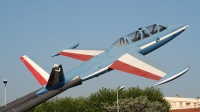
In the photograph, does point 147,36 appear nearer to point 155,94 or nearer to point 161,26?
point 161,26

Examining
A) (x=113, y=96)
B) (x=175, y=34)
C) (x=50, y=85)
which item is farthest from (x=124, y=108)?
(x=50, y=85)

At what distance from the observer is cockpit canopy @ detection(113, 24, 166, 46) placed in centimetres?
3291

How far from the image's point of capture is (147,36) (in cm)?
3369

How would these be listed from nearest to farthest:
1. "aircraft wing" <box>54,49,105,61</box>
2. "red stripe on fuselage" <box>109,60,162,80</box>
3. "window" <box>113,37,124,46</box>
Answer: "red stripe on fuselage" <box>109,60,162,80</box> < "window" <box>113,37,124,46</box> < "aircraft wing" <box>54,49,105,61</box>

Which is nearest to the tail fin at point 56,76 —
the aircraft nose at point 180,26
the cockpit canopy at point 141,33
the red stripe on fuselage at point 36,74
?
the red stripe on fuselage at point 36,74

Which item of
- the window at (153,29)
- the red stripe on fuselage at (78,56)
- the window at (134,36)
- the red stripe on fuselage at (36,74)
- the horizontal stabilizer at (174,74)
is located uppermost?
the window at (153,29)

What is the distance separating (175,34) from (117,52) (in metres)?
6.36

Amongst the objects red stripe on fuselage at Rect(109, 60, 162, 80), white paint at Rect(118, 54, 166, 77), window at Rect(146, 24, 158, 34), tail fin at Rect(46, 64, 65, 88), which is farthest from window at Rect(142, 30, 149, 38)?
tail fin at Rect(46, 64, 65, 88)

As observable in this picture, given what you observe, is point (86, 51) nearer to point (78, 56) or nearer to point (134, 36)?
point (78, 56)

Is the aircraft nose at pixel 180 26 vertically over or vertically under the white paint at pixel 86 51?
over

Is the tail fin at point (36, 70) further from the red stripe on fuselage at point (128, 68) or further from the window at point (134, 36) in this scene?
the window at point (134, 36)

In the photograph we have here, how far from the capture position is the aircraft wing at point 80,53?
34.6 meters

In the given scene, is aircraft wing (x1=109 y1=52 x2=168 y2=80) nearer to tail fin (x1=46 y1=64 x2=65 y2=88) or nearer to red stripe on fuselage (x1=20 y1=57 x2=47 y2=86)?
tail fin (x1=46 y1=64 x2=65 y2=88)

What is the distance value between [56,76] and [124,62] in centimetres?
605
